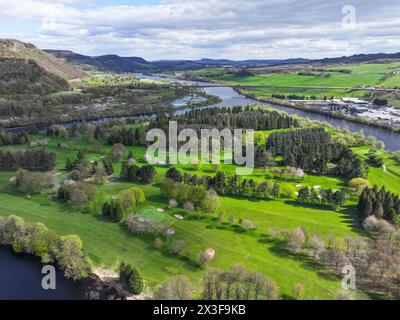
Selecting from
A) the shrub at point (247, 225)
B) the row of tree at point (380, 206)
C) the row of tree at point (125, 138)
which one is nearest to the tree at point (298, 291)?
the shrub at point (247, 225)

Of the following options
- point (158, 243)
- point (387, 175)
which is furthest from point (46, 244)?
point (387, 175)

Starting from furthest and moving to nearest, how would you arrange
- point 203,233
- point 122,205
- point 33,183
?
point 33,183 → point 122,205 → point 203,233

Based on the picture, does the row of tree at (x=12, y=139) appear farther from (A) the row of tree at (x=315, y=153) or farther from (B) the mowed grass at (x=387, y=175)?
(B) the mowed grass at (x=387, y=175)

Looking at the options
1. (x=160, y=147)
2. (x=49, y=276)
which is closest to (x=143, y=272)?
(x=49, y=276)

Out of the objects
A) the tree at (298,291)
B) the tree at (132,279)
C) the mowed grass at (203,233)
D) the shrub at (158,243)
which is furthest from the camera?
the shrub at (158,243)

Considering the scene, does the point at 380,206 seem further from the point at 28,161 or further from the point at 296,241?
the point at 28,161

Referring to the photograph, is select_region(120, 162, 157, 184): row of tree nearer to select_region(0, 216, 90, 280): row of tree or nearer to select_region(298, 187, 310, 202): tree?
select_region(0, 216, 90, 280): row of tree

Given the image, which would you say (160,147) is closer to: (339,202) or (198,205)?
(198,205)
